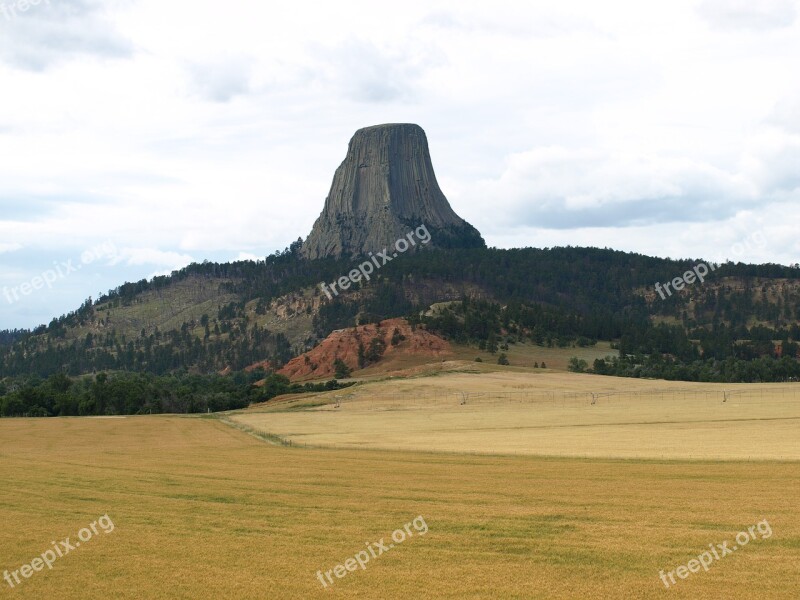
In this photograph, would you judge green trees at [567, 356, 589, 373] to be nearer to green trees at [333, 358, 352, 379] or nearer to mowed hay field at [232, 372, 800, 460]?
mowed hay field at [232, 372, 800, 460]

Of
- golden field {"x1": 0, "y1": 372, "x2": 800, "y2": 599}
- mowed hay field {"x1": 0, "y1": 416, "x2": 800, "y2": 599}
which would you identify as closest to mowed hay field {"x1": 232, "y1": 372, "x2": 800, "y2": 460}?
golden field {"x1": 0, "y1": 372, "x2": 800, "y2": 599}

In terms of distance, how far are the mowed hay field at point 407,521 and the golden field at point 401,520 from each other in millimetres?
78

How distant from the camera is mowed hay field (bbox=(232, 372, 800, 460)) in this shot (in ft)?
160

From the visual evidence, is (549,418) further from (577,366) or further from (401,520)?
(577,366)

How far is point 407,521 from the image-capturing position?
2534 centimetres

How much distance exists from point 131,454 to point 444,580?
35.9 metres

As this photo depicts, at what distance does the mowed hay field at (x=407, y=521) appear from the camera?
1889 centimetres

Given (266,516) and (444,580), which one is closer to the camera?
(444,580)

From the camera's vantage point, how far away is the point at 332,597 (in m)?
18.2

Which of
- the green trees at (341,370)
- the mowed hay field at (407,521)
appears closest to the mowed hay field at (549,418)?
the mowed hay field at (407,521)

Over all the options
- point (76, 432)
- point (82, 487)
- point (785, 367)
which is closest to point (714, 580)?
point (82, 487)

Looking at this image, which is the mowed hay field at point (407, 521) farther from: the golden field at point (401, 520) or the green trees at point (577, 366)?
the green trees at point (577, 366)

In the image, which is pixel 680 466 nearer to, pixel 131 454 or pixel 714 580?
pixel 714 580

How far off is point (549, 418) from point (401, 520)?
2177 inches
